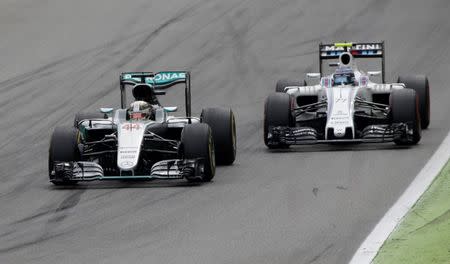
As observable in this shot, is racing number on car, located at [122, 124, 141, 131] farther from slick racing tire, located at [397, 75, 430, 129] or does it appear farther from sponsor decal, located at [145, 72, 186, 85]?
slick racing tire, located at [397, 75, 430, 129]

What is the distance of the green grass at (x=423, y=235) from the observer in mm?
11711

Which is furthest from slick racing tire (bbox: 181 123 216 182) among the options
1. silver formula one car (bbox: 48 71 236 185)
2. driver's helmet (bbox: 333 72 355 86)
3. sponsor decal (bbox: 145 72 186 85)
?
driver's helmet (bbox: 333 72 355 86)

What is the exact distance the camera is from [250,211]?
51.2ft

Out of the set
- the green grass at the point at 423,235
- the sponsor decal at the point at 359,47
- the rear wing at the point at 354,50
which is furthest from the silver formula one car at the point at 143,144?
the sponsor decal at the point at 359,47

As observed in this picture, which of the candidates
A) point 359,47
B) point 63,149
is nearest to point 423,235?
point 63,149

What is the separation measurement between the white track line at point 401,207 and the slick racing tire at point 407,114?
0.45 metres

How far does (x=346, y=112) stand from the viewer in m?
21.0

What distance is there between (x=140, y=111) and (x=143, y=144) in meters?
0.67

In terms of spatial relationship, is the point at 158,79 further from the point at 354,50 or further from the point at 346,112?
the point at 354,50

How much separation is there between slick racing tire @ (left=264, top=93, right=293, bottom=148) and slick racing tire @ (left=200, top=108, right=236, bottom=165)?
1.55 meters

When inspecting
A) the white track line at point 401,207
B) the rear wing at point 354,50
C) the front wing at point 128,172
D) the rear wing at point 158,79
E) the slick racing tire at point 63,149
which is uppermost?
the rear wing at point 354,50

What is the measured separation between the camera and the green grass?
11711 mm

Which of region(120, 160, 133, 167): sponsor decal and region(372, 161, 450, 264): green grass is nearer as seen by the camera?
region(372, 161, 450, 264): green grass

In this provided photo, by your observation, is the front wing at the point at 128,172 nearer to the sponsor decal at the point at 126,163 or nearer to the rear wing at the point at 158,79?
the sponsor decal at the point at 126,163
